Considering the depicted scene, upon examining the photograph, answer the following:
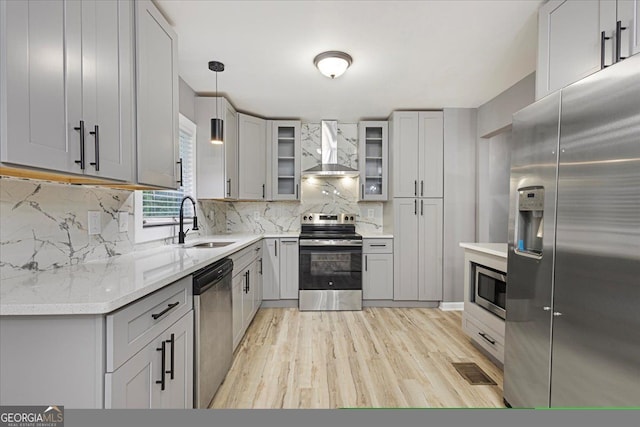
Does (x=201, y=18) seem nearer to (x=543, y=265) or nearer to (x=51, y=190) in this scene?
(x=51, y=190)

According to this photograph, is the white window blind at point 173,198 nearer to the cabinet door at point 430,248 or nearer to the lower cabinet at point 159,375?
the lower cabinet at point 159,375

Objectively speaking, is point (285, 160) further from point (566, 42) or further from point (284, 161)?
point (566, 42)

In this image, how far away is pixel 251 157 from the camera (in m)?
3.69

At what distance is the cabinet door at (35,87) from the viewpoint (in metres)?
0.84

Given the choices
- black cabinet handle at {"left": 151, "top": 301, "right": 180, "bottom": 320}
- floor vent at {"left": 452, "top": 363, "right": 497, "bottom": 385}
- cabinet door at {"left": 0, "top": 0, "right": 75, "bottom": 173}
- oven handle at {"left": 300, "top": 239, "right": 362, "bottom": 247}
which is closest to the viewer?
cabinet door at {"left": 0, "top": 0, "right": 75, "bottom": 173}

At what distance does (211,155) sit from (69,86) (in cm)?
214

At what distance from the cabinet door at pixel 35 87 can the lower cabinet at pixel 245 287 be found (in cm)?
151

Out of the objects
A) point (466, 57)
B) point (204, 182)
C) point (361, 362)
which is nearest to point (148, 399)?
point (361, 362)

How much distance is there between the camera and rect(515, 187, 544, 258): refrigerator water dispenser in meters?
1.48

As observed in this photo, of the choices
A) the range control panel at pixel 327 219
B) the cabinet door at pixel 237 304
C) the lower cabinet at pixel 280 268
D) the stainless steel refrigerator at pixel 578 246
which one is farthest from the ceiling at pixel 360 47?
the cabinet door at pixel 237 304

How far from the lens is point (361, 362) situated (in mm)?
2330

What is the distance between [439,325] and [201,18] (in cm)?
353

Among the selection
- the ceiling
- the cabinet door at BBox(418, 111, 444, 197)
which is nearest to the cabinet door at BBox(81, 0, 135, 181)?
the ceiling

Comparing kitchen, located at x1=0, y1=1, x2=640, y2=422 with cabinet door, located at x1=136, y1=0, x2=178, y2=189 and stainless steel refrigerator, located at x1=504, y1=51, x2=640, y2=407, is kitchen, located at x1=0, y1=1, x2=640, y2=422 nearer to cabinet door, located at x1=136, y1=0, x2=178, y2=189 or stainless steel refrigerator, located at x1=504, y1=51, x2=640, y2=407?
cabinet door, located at x1=136, y1=0, x2=178, y2=189
